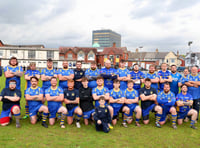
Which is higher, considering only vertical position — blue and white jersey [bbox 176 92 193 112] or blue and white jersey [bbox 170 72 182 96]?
blue and white jersey [bbox 170 72 182 96]

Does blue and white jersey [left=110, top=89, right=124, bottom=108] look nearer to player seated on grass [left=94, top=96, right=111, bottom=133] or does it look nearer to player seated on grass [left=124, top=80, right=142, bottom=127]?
player seated on grass [left=124, top=80, right=142, bottom=127]

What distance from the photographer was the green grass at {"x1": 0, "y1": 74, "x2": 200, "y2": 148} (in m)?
4.42

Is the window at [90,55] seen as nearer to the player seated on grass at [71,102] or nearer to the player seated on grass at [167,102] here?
the player seated on grass at [71,102]

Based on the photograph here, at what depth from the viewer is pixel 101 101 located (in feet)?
17.7

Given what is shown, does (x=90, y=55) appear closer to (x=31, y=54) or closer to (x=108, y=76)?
(x=31, y=54)

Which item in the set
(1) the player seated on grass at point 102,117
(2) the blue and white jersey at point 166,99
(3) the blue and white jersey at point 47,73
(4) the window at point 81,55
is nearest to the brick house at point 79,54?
(4) the window at point 81,55

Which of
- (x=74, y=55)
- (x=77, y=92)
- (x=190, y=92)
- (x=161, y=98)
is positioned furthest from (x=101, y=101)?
(x=74, y=55)

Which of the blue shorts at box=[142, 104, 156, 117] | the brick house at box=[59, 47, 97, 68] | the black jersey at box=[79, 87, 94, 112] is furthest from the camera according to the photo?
the brick house at box=[59, 47, 97, 68]

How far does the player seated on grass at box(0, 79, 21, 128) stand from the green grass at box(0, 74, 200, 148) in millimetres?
287

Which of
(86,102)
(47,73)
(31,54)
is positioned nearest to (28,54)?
(31,54)

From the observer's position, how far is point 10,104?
5.65m

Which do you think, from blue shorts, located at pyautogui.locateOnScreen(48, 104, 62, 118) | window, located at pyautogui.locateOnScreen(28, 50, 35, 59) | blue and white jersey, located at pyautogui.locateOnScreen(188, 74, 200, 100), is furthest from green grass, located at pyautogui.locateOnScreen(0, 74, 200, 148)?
window, located at pyautogui.locateOnScreen(28, 50, 35, 59)

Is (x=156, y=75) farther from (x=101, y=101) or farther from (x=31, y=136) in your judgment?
(x=31, y=136)

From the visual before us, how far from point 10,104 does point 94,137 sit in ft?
10.0
